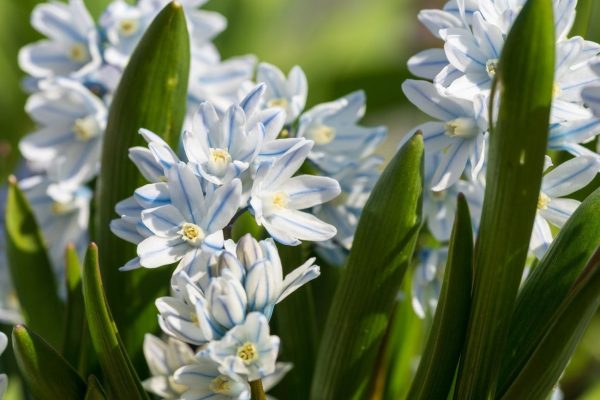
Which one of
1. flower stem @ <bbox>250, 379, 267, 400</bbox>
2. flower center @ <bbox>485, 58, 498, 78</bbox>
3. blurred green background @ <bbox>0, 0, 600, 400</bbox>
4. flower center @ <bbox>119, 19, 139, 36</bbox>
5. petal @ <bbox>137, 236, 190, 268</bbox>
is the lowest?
blurred green background @ <bbox>0, 0, 600, 400</bbox>

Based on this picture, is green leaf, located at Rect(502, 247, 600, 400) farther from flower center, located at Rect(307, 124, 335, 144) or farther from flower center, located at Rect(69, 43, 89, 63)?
flower center, located at Rect(69, 43, 89, 63)

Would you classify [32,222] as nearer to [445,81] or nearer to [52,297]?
[52,297]

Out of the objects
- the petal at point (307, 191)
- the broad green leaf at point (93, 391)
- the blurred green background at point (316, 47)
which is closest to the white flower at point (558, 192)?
the petal at point (307, 191)

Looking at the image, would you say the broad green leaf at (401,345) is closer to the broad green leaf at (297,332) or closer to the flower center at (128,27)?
the broad green leaf at (297,332)

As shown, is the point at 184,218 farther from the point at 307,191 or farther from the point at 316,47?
the point at 316,47

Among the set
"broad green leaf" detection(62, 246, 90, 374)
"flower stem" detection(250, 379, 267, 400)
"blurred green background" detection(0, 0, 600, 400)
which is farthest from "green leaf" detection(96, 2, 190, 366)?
"blurred green background" detection(0, 0, 600, 400)

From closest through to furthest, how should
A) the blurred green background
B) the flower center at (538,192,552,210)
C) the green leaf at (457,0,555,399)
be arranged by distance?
the green leaf at (457,0,555,399) → the flower center at (538,192,552,210) → the blurred green background
